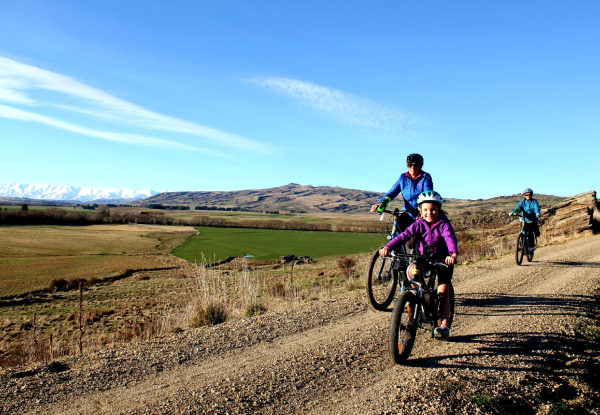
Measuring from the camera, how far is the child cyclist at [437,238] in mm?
4992

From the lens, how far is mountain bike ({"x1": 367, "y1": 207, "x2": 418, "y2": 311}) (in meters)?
7.00

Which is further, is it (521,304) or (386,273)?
(386,273)

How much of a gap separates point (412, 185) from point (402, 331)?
9.22ft

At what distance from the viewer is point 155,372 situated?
463cm

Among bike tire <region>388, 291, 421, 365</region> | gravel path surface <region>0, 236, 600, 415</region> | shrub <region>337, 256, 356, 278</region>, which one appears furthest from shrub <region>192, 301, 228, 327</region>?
shrub <region>337, 256, 356, 278</region>

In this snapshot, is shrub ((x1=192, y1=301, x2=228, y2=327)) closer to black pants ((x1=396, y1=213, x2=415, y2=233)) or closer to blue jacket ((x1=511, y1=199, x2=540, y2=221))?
black pants ((x1=396, y1=213, x2=415, y2=233))

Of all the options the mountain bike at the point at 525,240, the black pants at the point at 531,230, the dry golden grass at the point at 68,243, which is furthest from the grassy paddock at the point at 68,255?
the black pants at the point at 531,230

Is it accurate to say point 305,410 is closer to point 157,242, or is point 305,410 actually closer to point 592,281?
point 592,281

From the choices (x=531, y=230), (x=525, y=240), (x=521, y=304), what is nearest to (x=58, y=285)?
(x=525, y=240)

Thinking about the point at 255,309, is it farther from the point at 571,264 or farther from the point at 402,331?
the point at 571,264

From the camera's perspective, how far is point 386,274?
786 cm

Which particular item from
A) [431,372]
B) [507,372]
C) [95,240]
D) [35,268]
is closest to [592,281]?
[507,372]

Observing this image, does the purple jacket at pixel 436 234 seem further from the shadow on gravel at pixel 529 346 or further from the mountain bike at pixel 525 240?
A: the mountain bike at pixel 525 240

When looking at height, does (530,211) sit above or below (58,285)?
above
